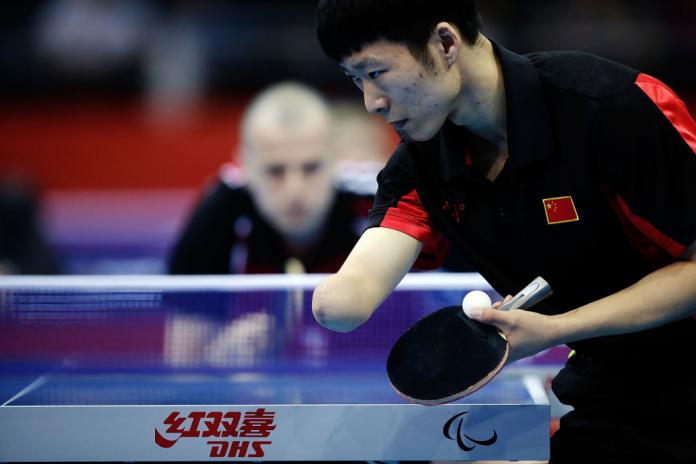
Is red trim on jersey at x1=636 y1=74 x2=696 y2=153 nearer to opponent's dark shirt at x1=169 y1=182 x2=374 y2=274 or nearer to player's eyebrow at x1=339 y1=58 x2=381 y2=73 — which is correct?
player's eyebrow at x1=339 y1=58 x2=381 y2=73

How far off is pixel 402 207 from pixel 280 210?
2279mm

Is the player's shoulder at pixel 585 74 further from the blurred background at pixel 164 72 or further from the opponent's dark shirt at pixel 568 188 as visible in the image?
the blurred background at pixel 164 72

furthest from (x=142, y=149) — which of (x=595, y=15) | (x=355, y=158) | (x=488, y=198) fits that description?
(x=488, y=198)

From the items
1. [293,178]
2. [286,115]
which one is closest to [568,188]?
[293,178]

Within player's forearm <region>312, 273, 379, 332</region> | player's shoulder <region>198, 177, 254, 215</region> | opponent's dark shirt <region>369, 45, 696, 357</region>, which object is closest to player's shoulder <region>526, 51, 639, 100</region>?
opponent's dark shirt <region>369, 45, 696, 357</region>

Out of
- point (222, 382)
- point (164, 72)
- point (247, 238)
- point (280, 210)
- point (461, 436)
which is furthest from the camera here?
point (164, 72)

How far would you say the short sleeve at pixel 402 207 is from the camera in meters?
2.46

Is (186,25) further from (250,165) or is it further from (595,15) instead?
(250,165)

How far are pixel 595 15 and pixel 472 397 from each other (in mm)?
7550

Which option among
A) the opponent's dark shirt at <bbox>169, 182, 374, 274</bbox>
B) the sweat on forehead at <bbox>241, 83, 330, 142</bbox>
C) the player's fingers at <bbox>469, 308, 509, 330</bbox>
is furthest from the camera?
the sweat on forehead at <bbox>241, 83, 330, 142</bbox>

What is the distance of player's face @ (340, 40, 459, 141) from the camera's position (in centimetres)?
222

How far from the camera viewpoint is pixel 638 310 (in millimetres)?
2176

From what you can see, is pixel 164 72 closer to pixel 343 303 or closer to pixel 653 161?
pixel 343 303

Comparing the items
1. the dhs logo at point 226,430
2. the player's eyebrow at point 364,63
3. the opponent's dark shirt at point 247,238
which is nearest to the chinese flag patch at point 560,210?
the player's eyebrow at point 364,63
